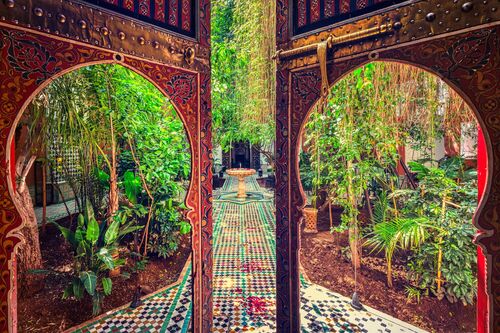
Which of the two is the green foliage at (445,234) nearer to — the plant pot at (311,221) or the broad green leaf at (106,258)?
the plant pot at (311,221)

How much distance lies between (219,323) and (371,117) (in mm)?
2788

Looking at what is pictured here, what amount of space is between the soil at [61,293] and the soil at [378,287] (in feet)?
6.59

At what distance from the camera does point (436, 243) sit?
92.5 inches

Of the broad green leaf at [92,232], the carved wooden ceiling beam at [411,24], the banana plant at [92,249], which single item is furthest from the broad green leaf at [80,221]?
the carved wooden ceiling beam at [411,24]

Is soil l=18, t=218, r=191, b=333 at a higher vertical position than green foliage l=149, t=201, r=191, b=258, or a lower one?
lower

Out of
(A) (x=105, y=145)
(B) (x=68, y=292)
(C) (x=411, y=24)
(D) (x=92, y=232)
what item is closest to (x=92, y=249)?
(D) (x=92, y=232)

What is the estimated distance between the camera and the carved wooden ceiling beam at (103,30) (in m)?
0.94

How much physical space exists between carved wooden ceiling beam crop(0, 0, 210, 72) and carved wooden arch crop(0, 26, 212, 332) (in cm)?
3

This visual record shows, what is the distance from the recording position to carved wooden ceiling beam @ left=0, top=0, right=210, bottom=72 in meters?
0.94

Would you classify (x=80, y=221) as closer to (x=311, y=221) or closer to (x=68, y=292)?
(x=68, y=292)

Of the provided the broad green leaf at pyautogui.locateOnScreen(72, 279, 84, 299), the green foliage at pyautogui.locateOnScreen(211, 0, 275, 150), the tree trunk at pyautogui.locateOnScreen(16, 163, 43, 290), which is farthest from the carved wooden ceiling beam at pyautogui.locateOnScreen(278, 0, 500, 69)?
the tree trunk at pyautogui.locateOnScreen(16, 163, 43, 290)

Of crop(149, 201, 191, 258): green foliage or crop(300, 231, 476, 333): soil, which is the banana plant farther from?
crop(300, 231, 476, 333): soil

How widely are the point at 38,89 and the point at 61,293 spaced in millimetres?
2738

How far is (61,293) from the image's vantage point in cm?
265
